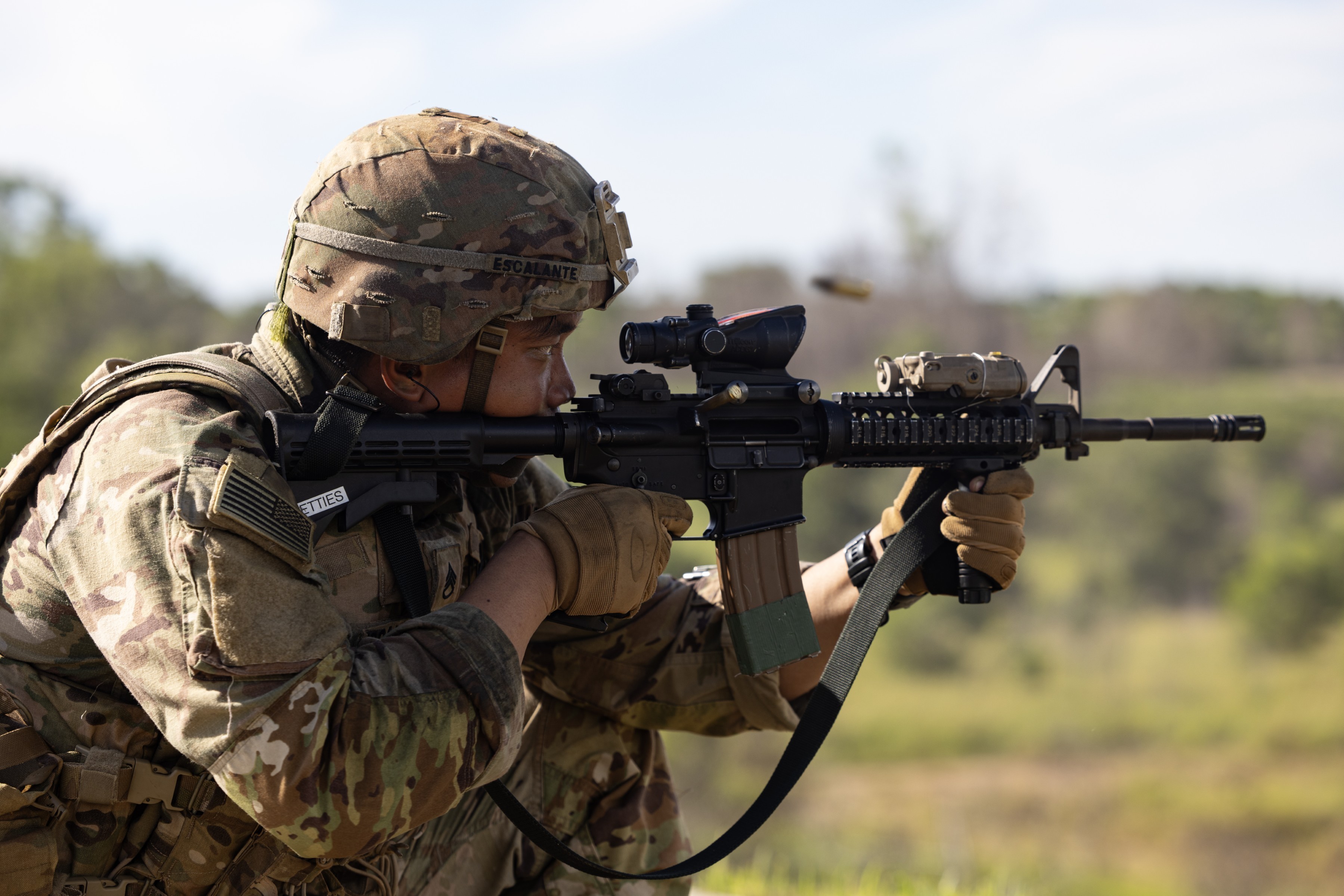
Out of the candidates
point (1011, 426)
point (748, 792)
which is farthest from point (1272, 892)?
point (1011, 426)

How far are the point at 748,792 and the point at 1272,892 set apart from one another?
33.0 ft

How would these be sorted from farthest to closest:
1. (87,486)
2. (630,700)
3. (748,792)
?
(748,792) < (630,700) < (87,486)

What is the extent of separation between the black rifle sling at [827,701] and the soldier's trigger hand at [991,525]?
9 cm

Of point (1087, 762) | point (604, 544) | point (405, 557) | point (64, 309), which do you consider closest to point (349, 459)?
point (405, 557)

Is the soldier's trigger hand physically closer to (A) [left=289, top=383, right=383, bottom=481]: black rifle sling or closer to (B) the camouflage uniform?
(B) the camouflage uniform

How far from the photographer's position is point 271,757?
2.41 metres

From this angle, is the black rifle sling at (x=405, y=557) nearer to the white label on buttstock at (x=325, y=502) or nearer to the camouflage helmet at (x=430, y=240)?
the white label on buttstock at (x=325, y=502)

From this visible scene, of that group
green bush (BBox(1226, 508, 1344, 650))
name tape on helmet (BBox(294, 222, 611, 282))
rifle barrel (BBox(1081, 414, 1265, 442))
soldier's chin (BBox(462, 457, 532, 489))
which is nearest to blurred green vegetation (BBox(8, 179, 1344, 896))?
green bush (BBox(1226, 508, 1344, 650))

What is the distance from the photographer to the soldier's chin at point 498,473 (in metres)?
3.19

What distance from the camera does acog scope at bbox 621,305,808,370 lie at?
135 inches

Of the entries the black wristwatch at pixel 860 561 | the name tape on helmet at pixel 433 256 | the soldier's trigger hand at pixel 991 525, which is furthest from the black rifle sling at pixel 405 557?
the soldier's trigger hand at pixel 991 525

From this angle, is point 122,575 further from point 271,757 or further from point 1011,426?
point 1011,426

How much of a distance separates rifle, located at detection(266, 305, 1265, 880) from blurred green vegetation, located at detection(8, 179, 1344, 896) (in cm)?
1034

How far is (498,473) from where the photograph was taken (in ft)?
10.7
